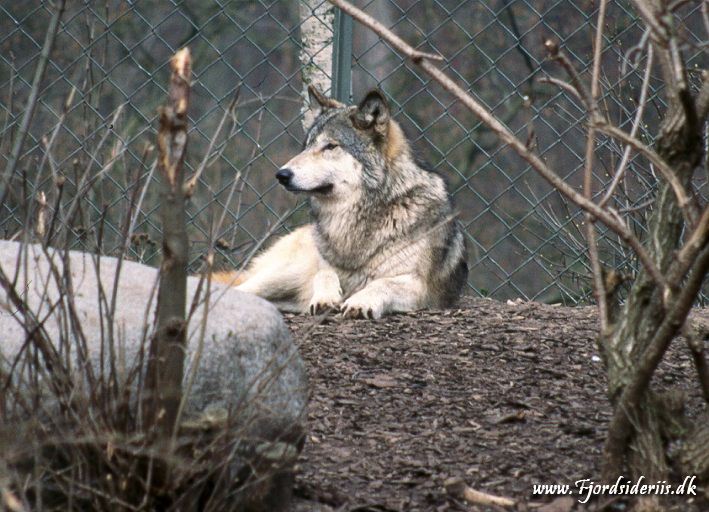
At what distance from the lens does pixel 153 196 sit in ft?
31.9

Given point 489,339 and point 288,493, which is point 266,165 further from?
point 288,493

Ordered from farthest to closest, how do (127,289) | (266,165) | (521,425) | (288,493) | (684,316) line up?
(266,165) → (521,425) → (127,289) → (288,493) → (684,316)

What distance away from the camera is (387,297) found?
200 inches

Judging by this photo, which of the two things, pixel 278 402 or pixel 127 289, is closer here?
pixel 278 402

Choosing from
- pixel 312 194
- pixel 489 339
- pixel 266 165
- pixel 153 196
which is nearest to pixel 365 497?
pixel 489 339

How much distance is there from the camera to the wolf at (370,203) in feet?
17.9

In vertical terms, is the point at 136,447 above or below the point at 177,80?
below

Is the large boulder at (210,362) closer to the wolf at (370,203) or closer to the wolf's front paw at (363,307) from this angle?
the wolf's front paw at (363,307)

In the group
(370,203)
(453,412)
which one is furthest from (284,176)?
(453,412)

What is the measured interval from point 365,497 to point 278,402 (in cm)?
36

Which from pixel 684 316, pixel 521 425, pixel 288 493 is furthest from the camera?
pixel 521 425

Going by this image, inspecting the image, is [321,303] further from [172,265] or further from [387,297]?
[172,265]

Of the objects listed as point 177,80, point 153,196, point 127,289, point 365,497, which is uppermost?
point 153,196

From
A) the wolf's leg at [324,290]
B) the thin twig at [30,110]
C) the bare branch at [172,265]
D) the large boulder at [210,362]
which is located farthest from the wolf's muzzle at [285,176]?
the bare branch at [172,265]
